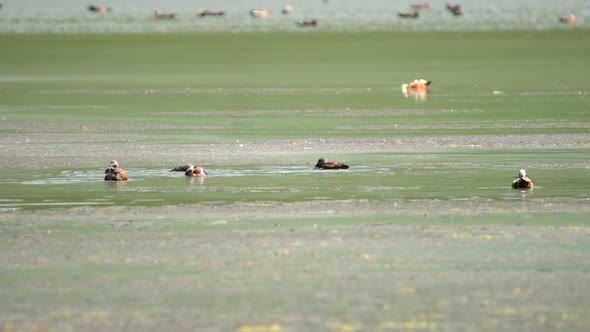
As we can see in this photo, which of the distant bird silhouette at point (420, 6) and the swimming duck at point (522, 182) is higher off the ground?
the distant bird silhouette at point (420, 6)

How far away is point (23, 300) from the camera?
44.2 ft

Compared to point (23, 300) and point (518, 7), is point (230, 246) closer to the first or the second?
point (23, 300)

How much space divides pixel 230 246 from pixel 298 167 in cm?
851

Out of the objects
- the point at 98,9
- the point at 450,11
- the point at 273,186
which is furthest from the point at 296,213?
the point at 98,9

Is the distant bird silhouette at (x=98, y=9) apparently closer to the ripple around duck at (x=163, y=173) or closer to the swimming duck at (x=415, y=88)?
the swimming duck at (x=415, y=88)

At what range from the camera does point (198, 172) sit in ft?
75.9

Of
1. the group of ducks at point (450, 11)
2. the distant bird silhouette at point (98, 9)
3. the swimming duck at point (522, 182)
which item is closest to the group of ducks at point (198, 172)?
the swimming duck at point (522, 182)

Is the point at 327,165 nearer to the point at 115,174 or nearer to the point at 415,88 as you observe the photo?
the point at 115,174

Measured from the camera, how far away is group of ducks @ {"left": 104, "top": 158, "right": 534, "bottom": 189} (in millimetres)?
20812

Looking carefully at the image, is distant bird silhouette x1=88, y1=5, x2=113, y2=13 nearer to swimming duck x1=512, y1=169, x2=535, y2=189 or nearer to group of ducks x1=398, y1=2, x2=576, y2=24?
group of ducks x1=398, y1=2, x2=576, y2=24

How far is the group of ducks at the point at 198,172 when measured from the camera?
2081cm

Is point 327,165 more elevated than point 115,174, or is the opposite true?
point 327,165

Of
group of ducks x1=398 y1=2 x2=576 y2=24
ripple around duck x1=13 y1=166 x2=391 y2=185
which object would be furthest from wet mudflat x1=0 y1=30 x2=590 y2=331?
group of ducks x1=398 y1=2 x2=576 y2=24

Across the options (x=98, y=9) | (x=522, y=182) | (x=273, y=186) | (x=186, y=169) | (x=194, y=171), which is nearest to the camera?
(x=522, y=182)
